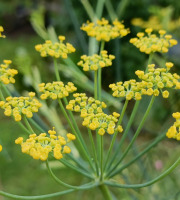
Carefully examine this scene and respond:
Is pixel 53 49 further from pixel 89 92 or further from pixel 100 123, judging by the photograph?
pixel 89 92

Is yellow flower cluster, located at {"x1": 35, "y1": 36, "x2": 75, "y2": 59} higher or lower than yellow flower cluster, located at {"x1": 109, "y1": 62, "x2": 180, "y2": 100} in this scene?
higher

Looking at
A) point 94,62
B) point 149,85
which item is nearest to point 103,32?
point 94,62

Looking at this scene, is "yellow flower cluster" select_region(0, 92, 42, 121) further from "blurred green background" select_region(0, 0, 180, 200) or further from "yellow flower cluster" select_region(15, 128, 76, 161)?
"blurred green background" select_region(0, 0, 180, 200)

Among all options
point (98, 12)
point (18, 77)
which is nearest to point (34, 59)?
point (18, 77)

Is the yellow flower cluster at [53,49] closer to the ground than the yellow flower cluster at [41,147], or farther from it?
farther from it

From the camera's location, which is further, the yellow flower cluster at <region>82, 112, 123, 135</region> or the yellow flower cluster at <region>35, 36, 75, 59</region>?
the yellow flower cluster at <region>35, 36, 75, 59</region>

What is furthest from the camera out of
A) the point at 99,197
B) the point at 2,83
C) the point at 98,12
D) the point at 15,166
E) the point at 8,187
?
the point at 15,166

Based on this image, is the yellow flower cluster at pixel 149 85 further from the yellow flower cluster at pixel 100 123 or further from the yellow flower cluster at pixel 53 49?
the yellow flower cluster at pixel 53 49

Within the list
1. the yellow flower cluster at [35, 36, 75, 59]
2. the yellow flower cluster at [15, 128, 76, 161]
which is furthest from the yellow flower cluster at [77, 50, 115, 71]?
the yellow flower cluster at [15, 128, 76, 161]

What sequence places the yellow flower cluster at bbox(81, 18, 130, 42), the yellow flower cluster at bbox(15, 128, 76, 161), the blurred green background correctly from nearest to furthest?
the yellow flower cluster at bbox(15, 128, 76, 161) → the yellow flower cluster at bbox(81, 18, 130, 42) → the blurred green background

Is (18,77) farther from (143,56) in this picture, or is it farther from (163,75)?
(163,75)

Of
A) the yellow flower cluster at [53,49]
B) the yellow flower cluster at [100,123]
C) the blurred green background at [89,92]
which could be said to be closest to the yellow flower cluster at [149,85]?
the yellow flower cluster at [100,123]
